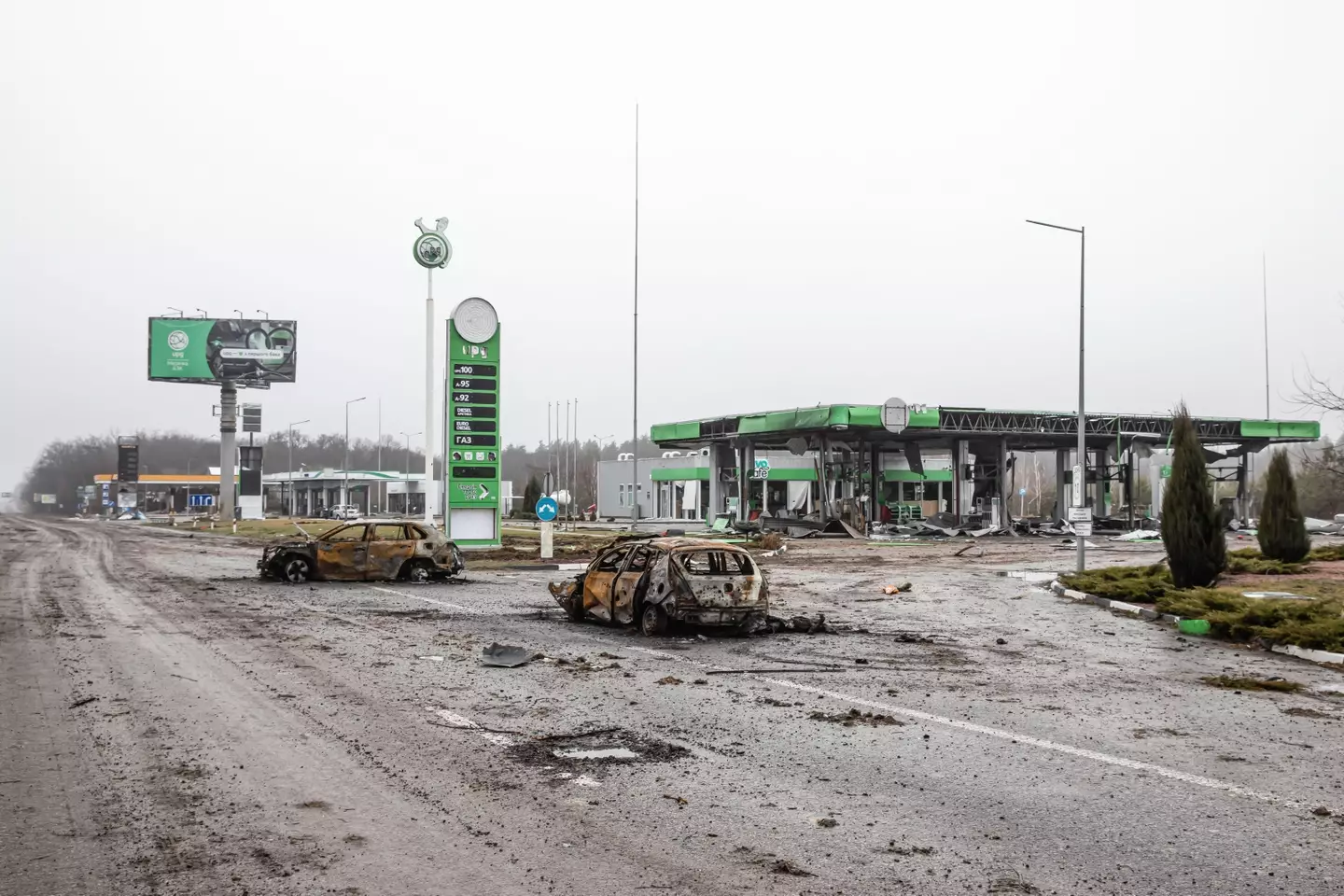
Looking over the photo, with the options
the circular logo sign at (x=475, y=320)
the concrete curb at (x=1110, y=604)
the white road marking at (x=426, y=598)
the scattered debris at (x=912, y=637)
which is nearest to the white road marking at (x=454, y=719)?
the scattered debris at (x=912, y=637)

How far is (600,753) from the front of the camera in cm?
766

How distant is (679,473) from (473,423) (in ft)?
157

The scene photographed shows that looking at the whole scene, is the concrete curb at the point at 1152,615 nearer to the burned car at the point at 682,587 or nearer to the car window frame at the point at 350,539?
the burned car at the point at 682,587

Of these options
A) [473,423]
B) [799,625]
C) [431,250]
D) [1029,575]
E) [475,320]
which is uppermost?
[431,250]

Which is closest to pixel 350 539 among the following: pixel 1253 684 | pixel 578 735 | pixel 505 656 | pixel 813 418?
pixel 505 656

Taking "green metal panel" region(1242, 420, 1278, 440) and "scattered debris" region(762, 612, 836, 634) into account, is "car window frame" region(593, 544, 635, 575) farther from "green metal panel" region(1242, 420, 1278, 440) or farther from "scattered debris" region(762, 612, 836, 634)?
"green metal panel" region(1242, 420, 1278, 440)

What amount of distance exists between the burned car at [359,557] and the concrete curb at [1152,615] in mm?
13665

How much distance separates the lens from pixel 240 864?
5.21 m

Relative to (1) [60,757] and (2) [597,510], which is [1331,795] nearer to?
(1) [60,757]

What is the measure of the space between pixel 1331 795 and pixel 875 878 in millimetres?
3590

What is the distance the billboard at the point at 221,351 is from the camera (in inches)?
2776

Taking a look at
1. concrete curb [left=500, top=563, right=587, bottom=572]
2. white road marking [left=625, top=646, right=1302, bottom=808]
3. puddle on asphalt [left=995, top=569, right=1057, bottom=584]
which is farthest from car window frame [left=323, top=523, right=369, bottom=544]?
puddle on asphalt [left=995, top=569, right=1057, bottom=584]

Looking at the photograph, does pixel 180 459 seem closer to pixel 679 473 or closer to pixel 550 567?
pixel 679 473

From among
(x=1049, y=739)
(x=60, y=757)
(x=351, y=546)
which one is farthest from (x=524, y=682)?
(x=351, y=546)
